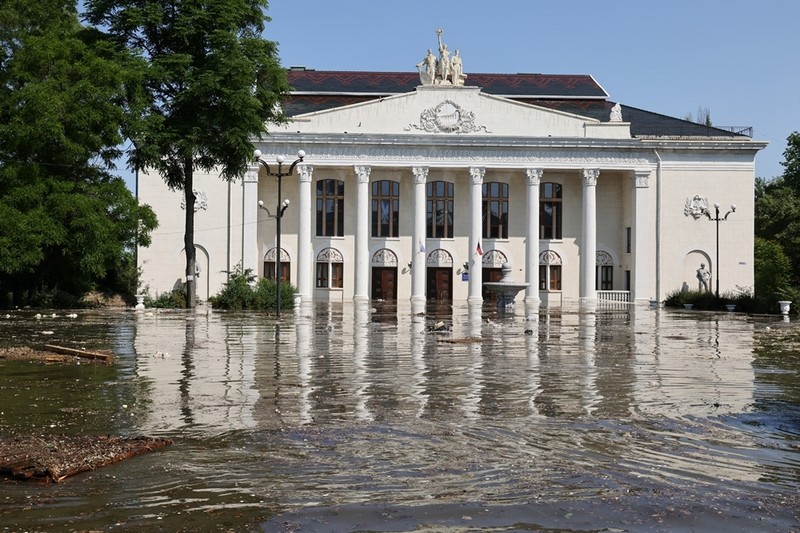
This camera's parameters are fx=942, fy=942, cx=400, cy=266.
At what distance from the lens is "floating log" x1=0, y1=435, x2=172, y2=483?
6316mm

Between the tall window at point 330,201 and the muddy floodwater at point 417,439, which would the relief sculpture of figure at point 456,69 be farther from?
the muddy floodwater at point 417,439

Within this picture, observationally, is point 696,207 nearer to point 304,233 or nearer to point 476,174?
point 476,174

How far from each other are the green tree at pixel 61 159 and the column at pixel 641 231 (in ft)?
114

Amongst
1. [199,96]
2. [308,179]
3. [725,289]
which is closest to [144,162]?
[199,96]

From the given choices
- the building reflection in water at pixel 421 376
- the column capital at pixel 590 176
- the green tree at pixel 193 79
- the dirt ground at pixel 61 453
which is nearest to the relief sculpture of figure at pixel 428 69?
the column capital at pixel 590 176

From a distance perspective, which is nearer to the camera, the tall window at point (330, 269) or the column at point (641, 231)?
the column at point (641, 231)

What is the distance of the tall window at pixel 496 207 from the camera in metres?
64.1

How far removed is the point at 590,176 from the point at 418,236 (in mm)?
11827

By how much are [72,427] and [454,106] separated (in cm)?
5336

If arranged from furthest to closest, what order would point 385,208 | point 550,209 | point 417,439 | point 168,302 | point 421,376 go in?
point 550,209, point 385,208, point 168,302, point 421,376, point 417,439

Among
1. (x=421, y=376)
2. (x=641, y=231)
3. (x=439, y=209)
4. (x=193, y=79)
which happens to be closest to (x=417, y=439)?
(x=421, y=376)

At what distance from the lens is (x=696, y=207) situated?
6169 cm

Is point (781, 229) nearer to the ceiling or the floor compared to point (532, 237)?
nearer to the ceiling

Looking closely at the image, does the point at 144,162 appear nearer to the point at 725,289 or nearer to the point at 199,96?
the point at 199,96
